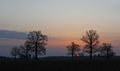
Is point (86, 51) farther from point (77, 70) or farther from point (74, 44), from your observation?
point (77, 70)

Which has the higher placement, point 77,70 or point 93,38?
point 93,38

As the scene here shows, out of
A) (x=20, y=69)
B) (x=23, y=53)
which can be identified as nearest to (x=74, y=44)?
(x=23, y=53)

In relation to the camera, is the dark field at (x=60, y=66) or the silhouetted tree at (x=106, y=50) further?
the silhouetted tree at (x=106, y=50)

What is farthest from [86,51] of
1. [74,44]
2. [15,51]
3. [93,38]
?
[15,51]

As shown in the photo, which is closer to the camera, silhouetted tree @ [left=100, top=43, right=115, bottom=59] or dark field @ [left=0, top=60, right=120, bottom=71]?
dark field @ [left=0, top=60, right=120, bottom=71]

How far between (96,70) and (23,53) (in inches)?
3450

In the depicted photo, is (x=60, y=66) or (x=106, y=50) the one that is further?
(x=106, y=50)

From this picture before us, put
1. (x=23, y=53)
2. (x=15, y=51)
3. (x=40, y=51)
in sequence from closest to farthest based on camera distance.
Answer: (x=40, y=51) → (x=23, y=53) → (x=15, y=51)

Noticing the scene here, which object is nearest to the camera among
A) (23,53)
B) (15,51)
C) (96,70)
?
(96,70)

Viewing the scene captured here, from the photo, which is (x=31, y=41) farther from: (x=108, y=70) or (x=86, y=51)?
(x=108, y=70)

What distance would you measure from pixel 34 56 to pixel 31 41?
15.8ft

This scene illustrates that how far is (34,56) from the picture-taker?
A: 104062 mm

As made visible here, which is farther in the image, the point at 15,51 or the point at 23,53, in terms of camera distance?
the point at 15,51

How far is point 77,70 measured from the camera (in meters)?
41.3
